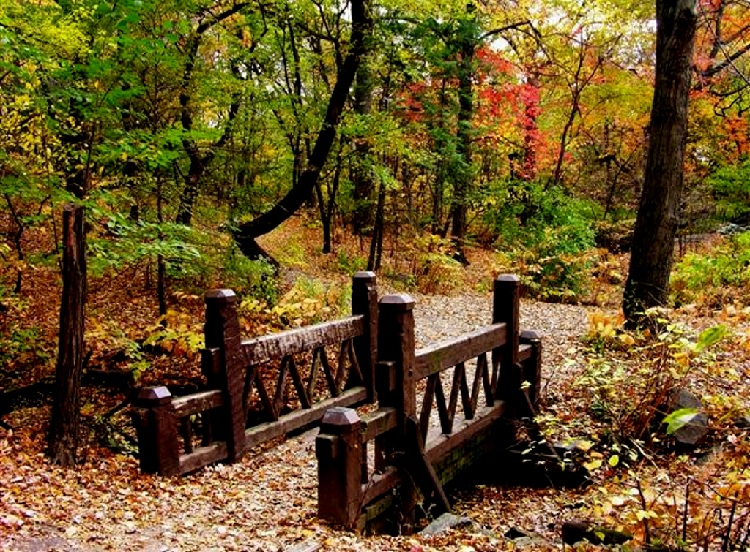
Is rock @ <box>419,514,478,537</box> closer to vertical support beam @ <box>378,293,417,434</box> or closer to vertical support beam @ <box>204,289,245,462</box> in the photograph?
vertical support beam @ <box>378,293,417,434</box>

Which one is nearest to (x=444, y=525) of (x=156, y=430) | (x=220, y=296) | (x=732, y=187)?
(x=156, y=430)

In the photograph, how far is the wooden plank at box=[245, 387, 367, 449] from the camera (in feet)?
20.0

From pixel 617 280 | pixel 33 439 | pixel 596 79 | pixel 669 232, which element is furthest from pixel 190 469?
pixel 596 79

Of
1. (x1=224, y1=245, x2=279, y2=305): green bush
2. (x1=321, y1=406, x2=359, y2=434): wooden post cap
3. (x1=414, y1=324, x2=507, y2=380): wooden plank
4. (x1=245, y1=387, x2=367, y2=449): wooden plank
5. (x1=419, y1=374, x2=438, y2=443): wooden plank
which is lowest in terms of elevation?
(x1=245, y1=387, x2=367, y2=449): wooden plank

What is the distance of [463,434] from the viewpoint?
21.6 feet

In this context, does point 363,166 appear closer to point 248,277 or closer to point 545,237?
point 248,277

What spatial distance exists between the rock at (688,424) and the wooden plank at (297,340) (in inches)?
137

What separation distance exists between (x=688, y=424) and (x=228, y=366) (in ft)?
14.9

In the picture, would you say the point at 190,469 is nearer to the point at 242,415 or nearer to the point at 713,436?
the point at 242,415

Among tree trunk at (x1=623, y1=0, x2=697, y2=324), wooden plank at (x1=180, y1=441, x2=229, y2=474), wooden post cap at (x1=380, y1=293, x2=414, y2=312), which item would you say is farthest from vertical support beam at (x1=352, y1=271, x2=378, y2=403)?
tree trunk at (x1=623, y1=0, x2=697, y2=324)

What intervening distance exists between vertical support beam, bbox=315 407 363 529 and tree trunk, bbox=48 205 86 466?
251 cm

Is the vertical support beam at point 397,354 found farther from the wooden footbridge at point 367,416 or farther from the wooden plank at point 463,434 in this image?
the wooden plank at point 463,434

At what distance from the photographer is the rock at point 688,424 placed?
655 cm

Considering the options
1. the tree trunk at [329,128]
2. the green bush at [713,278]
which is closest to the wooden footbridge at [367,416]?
the tree trunk at [329,128]
